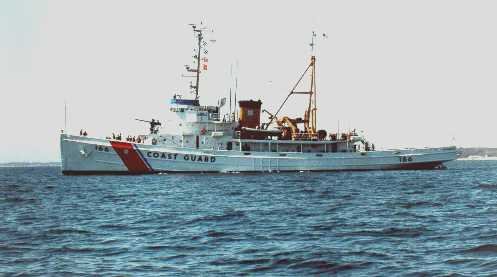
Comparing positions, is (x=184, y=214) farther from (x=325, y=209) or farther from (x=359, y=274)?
(x=359, y=274)

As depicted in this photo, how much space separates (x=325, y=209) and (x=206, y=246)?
27.4 feet

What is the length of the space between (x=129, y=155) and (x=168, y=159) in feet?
11.6

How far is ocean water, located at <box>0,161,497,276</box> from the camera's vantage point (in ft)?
37.9

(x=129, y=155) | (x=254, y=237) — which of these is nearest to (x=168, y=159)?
(x=129, y=155)

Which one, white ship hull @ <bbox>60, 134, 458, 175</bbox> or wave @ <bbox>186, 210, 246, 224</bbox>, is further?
white ship hull @ <bbox>60, 134, 458, 175</bbox>

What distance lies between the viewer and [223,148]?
53406 mm

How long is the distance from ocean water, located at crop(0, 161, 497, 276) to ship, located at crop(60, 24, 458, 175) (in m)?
24.8

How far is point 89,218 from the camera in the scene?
65.0 ft

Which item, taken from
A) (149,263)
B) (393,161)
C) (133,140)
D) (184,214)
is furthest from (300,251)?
(393,161)

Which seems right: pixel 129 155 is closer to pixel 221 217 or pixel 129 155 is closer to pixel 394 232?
pixel 221 217

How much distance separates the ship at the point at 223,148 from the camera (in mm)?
50188

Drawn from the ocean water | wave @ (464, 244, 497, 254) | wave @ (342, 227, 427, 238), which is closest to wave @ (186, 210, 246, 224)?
the ocean water

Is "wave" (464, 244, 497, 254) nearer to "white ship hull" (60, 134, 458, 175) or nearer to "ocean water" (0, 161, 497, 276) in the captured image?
"ocean water" (0, 161, 497, 276)

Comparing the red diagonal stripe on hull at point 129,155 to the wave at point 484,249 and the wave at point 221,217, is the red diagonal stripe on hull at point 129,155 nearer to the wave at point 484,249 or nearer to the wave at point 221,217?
the wave at point 221,217
